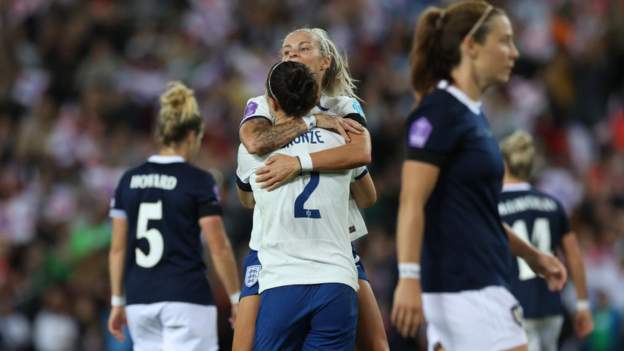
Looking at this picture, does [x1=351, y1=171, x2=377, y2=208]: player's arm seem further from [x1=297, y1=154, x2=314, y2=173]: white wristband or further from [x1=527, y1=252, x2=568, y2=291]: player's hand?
[x1=527, y1=252, x2=568, y2=291]: player's hand

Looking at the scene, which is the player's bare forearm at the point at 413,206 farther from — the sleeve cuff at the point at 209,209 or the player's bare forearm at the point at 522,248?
the sleeve cuff at the point at 209,209

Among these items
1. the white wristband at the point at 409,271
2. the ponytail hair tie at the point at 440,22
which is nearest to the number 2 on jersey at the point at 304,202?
the white wristband at the point at 409,271

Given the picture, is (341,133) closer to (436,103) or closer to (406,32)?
(436,103)

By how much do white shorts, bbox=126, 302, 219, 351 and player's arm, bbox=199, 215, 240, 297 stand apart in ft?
0.75

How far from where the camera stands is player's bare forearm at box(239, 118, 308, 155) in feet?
17.3

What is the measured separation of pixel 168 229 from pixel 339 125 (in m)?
1.90

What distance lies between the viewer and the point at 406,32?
15.1 m

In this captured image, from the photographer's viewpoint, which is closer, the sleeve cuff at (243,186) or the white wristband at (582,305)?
the sleeve cuff at (243,186)

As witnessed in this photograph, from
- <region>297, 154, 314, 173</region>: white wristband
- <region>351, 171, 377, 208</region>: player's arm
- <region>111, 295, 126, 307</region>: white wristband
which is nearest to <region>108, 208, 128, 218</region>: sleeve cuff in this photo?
<region>111, 295, 126, 307</region>: white wristband

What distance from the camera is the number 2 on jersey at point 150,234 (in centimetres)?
692

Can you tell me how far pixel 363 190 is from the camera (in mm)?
5738

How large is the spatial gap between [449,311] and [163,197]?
2.38 metres

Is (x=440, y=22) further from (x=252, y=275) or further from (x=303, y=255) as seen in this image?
(x=252, y=275)

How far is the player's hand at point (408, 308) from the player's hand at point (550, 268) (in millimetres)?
1210
